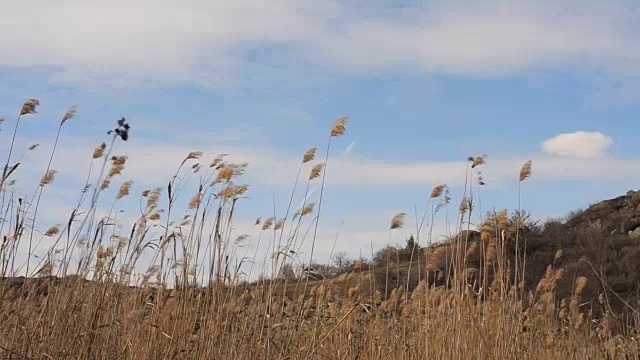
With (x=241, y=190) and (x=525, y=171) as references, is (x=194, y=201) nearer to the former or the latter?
(x=241, y=190)

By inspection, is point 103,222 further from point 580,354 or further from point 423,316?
point 580,354

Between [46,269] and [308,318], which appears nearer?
[46,269]

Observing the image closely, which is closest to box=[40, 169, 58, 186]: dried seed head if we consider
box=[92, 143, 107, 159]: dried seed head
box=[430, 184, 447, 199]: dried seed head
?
box=[92, 143, 107, 159]: dried seed head

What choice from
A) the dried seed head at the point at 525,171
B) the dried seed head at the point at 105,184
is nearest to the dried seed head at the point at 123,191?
the dried seed head at the point at 105,184

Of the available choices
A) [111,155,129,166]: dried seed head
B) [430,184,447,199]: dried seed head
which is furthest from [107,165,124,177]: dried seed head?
[430,184,447,199]: dried seed head

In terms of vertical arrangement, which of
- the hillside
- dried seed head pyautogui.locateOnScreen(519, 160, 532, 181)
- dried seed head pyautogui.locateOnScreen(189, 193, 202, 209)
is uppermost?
dried seed head pyautogui.locateOnScreen(519, 160, 532, 181)

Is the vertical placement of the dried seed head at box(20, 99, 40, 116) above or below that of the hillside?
above

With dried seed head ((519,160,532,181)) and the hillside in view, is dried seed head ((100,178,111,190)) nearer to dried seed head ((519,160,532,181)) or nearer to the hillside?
the hillside

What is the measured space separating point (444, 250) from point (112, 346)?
226 centimetres

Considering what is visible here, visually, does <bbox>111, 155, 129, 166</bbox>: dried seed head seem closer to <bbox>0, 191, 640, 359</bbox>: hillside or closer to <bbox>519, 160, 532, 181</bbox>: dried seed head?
<bbox>0, 191, 640, 359</bbox>: hillside

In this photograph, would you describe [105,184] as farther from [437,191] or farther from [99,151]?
[437,191]

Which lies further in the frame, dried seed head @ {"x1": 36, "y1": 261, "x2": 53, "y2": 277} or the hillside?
dried seed head @ {"x1": 36, "y1": 261, "x2": 53, "y2": 277}

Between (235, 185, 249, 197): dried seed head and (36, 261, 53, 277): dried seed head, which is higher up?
(235, 185, 249, 197): dried seed head

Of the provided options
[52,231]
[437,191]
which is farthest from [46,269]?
[437,191]
